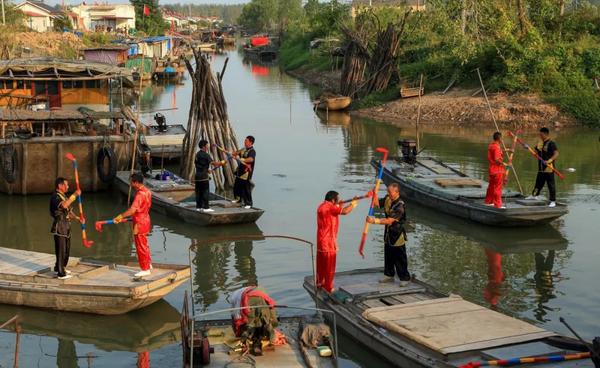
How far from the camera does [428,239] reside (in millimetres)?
17953

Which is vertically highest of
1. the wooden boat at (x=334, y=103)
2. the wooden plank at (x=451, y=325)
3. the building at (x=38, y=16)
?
the building at (x=38, y=16)

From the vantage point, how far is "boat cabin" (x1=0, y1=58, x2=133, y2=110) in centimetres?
2442

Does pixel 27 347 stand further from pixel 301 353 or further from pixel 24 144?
pixel 24 144

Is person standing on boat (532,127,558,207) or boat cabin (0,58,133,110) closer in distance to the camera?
person standing on boat (532,127,558,207)

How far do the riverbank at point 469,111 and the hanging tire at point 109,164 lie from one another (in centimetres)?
1819

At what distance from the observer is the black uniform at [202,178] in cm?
1795

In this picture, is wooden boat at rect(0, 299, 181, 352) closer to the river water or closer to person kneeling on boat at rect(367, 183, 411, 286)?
the river water

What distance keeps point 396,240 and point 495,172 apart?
573cm

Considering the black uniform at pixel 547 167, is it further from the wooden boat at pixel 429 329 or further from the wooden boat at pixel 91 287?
the wooden boat at pixel 91 287

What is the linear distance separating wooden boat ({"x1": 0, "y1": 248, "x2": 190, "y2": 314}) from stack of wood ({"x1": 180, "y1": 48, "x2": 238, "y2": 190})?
8458mm

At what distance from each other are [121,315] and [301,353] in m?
3.92

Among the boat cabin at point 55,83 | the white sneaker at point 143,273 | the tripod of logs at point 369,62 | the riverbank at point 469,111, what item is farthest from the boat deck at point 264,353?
the tripod of logs at point 369,62

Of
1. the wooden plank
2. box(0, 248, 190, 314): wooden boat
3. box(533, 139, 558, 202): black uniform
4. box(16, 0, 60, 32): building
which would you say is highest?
box(16, 0, 60, 32): building

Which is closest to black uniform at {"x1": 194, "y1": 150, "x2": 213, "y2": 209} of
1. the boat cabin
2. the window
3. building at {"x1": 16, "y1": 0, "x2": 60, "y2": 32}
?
the boat cabin
